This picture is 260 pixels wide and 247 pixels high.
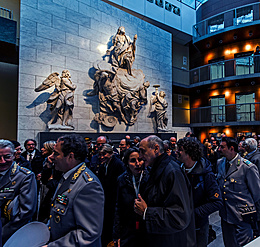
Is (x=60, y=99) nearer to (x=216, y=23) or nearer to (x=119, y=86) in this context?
(x=119, y=86)

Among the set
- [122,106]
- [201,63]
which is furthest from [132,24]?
[201,63]

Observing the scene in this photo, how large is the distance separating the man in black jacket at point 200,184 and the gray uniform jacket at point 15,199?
1746 mm

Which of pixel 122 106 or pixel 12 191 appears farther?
pixel 122 106

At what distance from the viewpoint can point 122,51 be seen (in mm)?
10141

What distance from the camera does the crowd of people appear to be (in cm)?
148

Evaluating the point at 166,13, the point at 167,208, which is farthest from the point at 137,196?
the point at 166,13

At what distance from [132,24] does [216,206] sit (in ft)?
37.9

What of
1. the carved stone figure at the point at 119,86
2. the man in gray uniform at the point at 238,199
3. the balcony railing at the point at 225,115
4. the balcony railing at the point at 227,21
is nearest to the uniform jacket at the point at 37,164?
the man in gray uniform at the point at 238,199

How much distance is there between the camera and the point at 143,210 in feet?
5.42

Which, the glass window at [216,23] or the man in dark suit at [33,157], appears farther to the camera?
the glass window at [216,23]

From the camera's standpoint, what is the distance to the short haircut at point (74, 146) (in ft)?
5.56

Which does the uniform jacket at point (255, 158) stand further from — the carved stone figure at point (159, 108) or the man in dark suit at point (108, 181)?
the carved stone figure at point (159, 108)

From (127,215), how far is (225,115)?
1347 centimetres

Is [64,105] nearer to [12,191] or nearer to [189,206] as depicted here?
[12,191]
